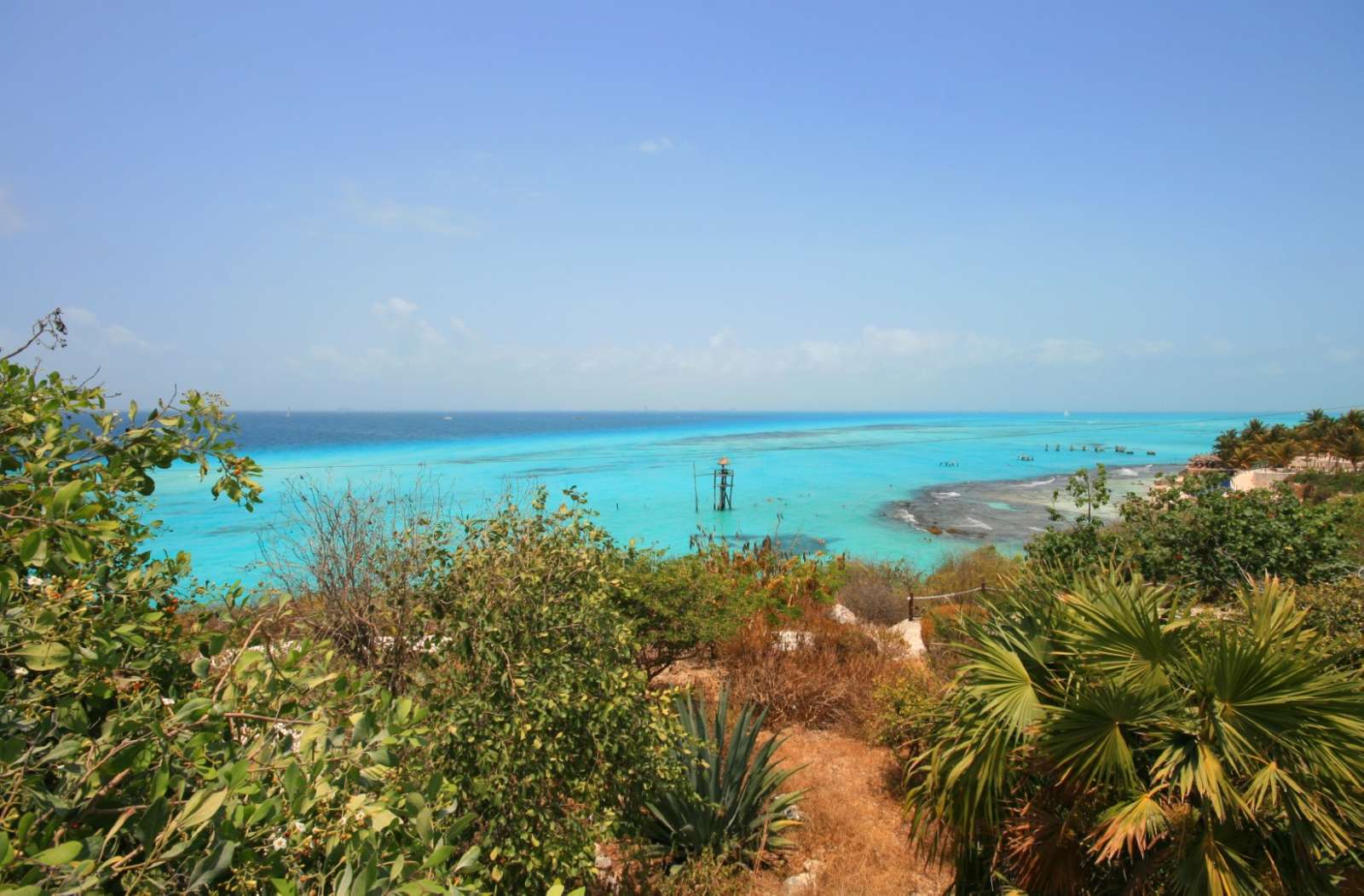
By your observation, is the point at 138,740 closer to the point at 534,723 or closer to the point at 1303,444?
the point at 534,723

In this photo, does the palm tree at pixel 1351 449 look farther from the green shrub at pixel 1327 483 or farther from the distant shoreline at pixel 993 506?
the distant shoreline at pixel 993 506

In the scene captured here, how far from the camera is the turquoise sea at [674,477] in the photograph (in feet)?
104

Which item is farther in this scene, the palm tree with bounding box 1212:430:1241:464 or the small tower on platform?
the palm tree with bounding box 1212:430:1241:464

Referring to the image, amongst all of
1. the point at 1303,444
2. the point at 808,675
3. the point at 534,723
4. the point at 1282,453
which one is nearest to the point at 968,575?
the point at 808,675

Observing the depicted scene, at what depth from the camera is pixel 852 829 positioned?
6227 millimetres

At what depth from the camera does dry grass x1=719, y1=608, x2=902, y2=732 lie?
877cm

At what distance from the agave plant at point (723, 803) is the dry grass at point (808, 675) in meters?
1.96

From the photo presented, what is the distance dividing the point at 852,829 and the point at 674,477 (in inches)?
2063

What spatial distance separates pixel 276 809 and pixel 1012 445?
111940 mm

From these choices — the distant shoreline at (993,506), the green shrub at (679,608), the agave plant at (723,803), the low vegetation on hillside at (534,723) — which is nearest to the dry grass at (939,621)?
the low vegetation on hillside at (534,723)

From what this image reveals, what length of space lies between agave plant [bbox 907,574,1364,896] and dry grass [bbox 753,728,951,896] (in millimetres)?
946

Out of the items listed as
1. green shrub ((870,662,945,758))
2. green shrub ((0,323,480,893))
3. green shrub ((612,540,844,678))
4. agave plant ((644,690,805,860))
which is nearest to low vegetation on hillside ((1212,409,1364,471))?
green shrub ((870,662,945,758))

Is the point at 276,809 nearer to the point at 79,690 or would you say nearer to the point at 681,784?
the point at 79,690

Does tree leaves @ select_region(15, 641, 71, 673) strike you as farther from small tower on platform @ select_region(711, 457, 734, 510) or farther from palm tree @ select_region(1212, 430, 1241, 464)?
palm tree @ select_region(1212, 430, 1241, 464)
